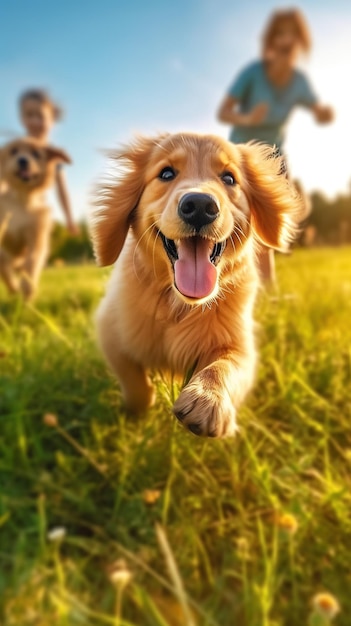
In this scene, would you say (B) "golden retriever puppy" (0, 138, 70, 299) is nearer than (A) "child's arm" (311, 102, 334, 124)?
No

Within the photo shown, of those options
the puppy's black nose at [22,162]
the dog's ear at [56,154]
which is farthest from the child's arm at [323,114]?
the puppy's black nose at [22,162]

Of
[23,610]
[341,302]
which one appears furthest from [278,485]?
[341,302]

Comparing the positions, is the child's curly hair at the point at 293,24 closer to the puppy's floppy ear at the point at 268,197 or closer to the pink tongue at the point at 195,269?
the puppy's floppy ear at the point at 268,197

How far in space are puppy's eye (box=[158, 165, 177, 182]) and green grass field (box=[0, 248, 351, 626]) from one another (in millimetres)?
701

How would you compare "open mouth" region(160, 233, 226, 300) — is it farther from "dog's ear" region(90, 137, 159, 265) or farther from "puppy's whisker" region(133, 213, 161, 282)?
"dog's ear" region(90, 137, 159, 265)

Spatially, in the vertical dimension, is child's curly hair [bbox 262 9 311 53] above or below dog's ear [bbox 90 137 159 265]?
above

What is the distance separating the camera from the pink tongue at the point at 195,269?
1.76 m

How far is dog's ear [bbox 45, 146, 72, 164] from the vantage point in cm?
584

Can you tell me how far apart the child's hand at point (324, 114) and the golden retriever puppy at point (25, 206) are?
9.02ft

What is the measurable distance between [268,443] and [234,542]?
517mm

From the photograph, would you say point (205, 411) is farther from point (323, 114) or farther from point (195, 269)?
point (323, 114)

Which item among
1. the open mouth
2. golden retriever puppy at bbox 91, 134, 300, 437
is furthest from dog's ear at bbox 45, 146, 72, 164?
the open mouth

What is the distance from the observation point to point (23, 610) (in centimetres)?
142

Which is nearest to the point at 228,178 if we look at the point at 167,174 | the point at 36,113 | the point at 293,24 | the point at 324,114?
the point at 167,174
